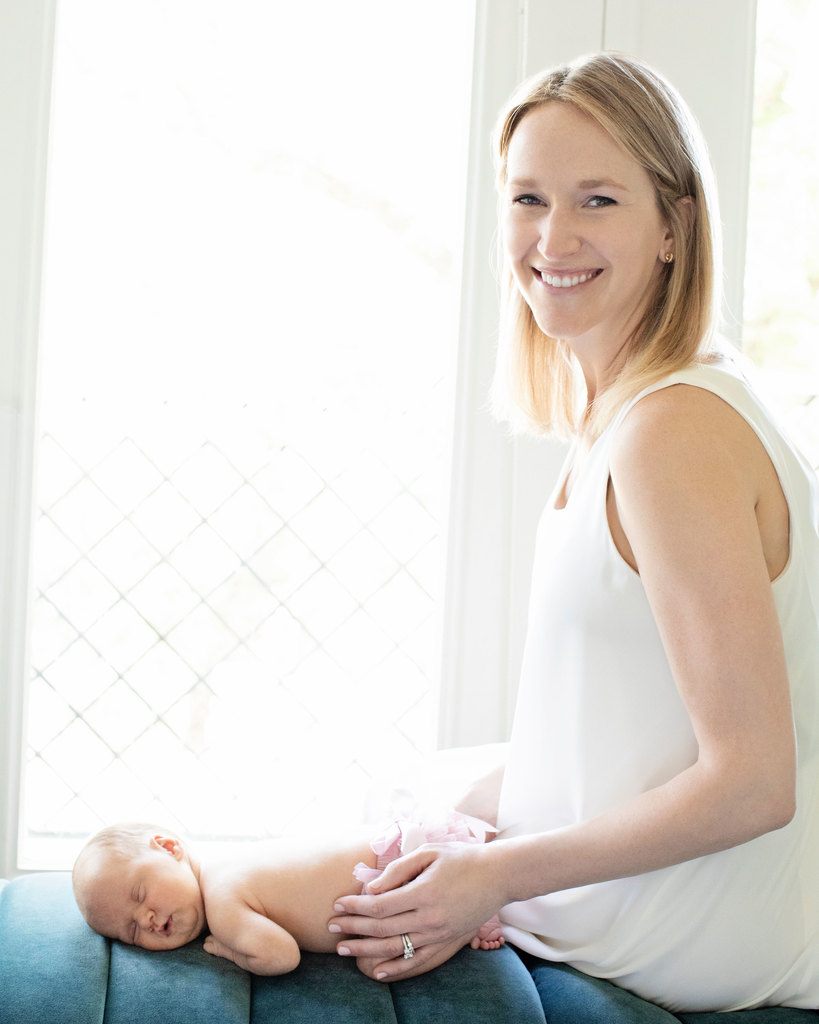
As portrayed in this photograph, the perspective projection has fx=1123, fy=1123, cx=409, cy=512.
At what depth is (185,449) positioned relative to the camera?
2361mm

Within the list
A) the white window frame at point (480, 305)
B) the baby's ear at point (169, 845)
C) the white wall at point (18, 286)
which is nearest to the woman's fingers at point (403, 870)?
the baby's ear at point (169, 845)

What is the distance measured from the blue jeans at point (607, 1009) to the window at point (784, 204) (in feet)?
4.09

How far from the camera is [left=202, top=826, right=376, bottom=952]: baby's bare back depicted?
1.46 metres

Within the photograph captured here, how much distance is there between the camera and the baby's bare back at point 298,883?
1.46 meters

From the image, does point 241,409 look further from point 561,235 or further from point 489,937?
point 489,937

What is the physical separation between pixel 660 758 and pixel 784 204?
1458mm

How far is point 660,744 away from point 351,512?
3.81 ft

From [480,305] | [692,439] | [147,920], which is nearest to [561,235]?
[692,439]

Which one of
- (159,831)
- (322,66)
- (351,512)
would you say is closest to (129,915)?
(159,831)

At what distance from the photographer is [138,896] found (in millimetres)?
1479

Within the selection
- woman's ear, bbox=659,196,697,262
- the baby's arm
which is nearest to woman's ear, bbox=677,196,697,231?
woman's ear, bbox=659,196,697,262

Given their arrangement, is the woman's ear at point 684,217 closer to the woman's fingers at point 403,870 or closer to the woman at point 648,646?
the woman at point 648,646

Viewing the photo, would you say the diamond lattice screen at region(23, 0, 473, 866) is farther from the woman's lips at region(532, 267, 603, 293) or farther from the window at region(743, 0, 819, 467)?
the woman's lips at region(532, 267, 603, 293)

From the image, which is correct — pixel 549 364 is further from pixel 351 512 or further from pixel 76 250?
pixel 76 250
